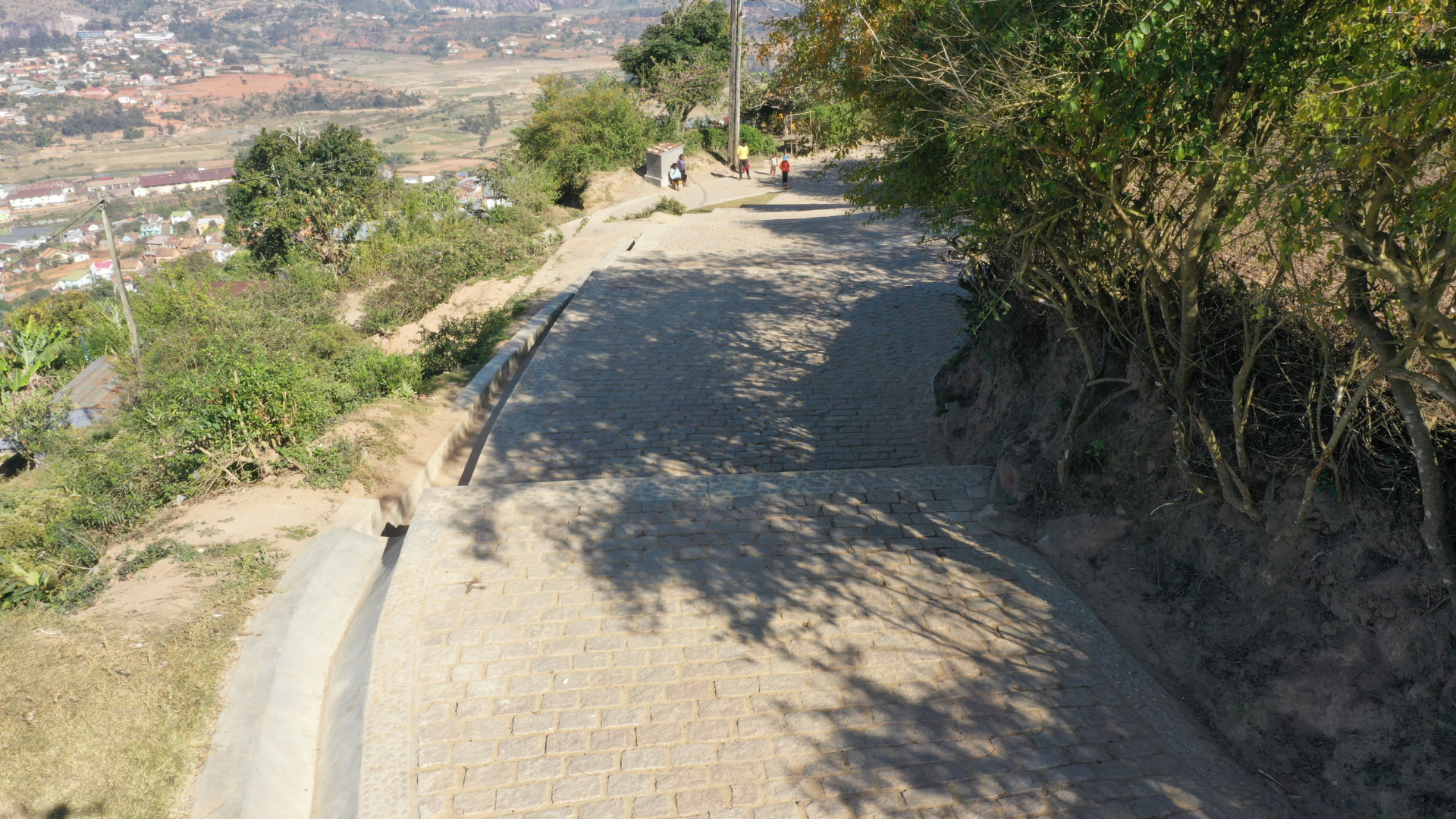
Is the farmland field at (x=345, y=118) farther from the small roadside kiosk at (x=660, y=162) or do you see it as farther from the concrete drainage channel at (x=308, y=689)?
the concrete drainage channel at (x=308, y=689)

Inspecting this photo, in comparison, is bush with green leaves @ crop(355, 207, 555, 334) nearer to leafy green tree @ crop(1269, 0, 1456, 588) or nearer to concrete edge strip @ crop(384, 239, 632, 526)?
concrete edge strip @ crop(384, 239, 632, 526)

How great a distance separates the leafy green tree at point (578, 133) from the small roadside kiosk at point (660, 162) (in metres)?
0.65

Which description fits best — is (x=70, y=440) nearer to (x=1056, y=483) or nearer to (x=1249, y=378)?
(x=1056, y=483)

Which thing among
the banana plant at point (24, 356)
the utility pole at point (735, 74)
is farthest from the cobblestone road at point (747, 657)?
the utility pole at point (735, 74)

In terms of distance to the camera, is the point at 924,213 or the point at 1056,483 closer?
the point at 1056,483

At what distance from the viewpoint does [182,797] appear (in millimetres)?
4066

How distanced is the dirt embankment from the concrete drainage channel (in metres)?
4.42

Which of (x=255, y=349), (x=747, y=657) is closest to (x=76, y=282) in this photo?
(x=255, y=349)

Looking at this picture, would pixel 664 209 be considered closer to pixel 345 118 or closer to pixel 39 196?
pixel 39 196

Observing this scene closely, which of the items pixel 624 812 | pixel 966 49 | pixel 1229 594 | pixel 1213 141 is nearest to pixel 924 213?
Answer: pixel 966 49

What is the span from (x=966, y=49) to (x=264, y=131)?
30514 millimetres

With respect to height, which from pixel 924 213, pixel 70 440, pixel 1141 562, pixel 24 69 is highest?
pixel 24 69

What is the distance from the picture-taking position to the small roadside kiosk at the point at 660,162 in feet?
88.0

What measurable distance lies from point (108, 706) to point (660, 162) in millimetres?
24337
